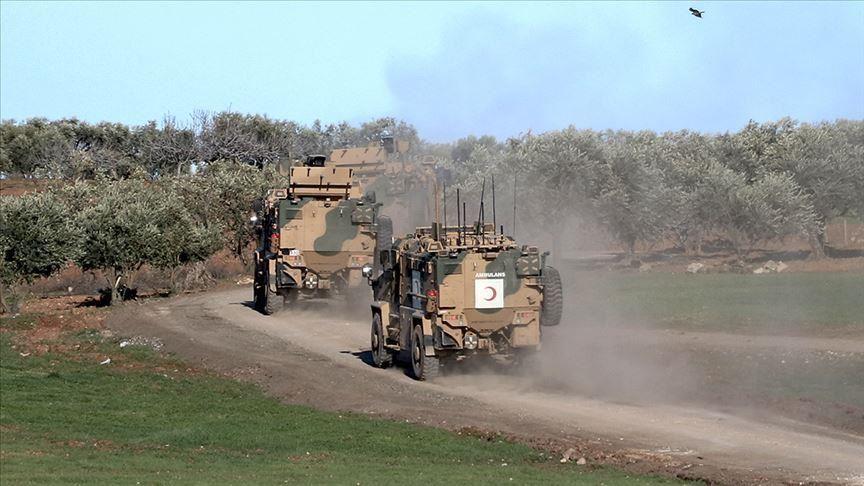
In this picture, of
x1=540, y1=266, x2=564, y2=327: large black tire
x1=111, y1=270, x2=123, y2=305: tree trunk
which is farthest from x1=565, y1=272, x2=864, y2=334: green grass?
A: x1=111, y1=270, x2=123, y2=305: tree trunk

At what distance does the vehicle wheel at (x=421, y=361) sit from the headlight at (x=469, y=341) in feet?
2.87

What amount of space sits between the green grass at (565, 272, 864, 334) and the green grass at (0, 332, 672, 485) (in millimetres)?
16062

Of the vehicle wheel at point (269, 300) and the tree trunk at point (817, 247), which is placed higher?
the tree trunk at point (817, 247)

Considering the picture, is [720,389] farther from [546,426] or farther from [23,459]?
[23,459]

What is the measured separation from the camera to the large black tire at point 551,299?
29.4 meters

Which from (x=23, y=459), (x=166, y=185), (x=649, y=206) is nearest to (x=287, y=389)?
(x=23, y=459)

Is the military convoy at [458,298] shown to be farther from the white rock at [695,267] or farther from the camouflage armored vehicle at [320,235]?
the white rock at [695,267]

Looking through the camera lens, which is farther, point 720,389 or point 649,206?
point 649,206

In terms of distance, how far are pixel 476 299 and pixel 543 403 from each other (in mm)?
3387

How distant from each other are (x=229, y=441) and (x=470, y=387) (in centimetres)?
729

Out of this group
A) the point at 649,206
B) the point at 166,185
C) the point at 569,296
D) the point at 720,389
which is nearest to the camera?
the point at 720,389

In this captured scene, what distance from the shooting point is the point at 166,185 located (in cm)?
6656

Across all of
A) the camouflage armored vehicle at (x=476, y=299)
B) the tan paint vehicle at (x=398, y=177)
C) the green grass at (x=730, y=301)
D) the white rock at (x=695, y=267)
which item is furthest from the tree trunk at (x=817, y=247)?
the camouflage armored vehicle at (x=476, y=299)

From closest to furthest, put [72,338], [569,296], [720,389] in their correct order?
[720,389] < [72,338] < [569,296]
